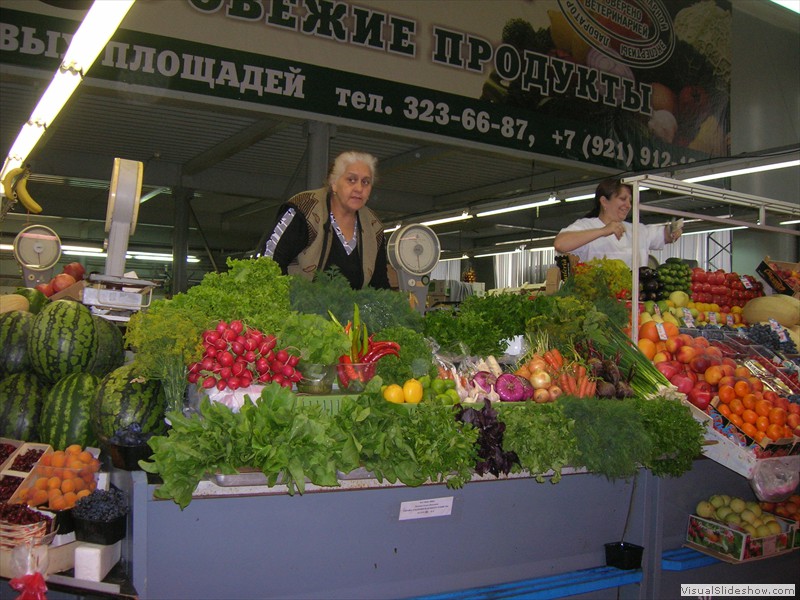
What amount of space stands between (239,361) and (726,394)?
2.31 m

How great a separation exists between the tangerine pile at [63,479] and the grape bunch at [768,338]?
11.7 feet

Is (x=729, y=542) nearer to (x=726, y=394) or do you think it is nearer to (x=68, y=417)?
(x=726, y=394)

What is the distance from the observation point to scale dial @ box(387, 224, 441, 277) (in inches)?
151

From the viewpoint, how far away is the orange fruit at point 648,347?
3.36m

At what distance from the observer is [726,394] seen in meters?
3.18

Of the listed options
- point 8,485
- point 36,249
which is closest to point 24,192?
point 36,249

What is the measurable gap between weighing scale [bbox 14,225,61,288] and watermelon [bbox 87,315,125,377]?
1.64m

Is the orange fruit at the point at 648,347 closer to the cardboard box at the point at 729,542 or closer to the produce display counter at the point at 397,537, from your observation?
the produce display counter at the point at 397,537

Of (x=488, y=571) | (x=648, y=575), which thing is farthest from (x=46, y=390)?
(x=648, y=575)

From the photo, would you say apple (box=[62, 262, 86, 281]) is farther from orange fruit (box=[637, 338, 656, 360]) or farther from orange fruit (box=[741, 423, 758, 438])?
orange fruit (box=[741, 423, 758, 438])

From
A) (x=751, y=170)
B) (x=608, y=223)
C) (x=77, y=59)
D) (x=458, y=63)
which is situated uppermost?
(x=458, y=63)

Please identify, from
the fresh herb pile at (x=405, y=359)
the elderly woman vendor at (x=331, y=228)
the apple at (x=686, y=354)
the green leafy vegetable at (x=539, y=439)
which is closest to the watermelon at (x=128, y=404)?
the fresh herb pile at (x=405, y=359)

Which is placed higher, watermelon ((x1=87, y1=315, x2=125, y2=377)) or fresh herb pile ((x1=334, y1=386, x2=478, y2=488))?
watermelon ((x1=87, y1=315, x2=125, y2=377))

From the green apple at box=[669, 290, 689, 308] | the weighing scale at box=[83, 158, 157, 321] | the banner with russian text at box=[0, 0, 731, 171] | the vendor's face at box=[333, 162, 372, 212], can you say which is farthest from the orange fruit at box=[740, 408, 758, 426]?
the banner with russian text at box=[0, 0, 731, 171]
